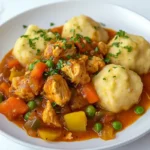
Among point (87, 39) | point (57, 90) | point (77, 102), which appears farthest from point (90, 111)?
point (87, 39)

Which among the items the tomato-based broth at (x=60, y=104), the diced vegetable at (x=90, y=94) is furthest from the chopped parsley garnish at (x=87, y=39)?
the diced vegetable at (x=90, y=94)

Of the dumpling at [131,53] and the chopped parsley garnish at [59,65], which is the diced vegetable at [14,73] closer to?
the chopped parsley garnish at [59,65]

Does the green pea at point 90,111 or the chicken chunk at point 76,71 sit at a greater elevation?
the chicken chunk at point 76,71

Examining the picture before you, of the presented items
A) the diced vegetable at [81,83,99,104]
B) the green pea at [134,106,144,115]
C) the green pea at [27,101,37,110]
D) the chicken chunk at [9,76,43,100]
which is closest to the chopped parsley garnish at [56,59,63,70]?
the chicken chunk at [9,76,43,100]

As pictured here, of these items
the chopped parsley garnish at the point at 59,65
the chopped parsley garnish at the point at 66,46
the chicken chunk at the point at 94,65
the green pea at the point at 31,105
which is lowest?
the green pea at the point at 31,105

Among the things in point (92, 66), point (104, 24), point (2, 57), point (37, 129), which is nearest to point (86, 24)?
point (104, 24)

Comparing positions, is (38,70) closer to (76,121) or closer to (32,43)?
(32,43)

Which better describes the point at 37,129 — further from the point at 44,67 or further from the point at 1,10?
the point at 1,10
